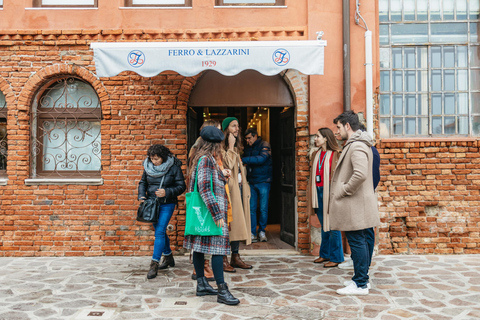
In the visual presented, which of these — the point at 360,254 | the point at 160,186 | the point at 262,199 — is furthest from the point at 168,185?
the point at 262,199

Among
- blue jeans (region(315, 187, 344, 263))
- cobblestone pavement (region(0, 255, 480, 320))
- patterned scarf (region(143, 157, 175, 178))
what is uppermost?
patterned scarf (region(143, 157, 175, 178))

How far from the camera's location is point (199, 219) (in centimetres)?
434

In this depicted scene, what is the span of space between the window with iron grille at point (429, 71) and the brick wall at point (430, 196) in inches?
15.9

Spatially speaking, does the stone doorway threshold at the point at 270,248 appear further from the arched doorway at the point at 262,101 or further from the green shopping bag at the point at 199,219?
the green shopping bag at the point at 199,219

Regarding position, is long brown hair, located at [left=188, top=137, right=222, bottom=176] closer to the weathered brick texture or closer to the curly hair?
the curly hair

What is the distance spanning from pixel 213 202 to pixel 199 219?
24 cm

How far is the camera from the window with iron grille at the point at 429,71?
23.0 feet

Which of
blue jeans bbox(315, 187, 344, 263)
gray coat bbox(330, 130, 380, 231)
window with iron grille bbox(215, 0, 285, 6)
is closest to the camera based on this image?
gray coat bbox(330, 130, 380, 231)

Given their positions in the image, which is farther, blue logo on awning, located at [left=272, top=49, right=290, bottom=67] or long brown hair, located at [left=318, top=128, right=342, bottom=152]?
long brown hair, located at [left=318, top=128, right=342, bottom=152]

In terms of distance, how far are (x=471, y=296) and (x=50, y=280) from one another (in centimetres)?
510

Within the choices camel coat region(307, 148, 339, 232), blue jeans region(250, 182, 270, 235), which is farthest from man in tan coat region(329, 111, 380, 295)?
blue jeans region(250, 182, 270, 235)

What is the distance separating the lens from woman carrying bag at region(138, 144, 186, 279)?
5.53 m

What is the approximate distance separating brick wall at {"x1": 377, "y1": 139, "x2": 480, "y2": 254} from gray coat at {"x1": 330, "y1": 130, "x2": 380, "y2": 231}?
2.24 m

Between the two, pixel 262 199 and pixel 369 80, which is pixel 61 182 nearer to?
pixel 262 199
